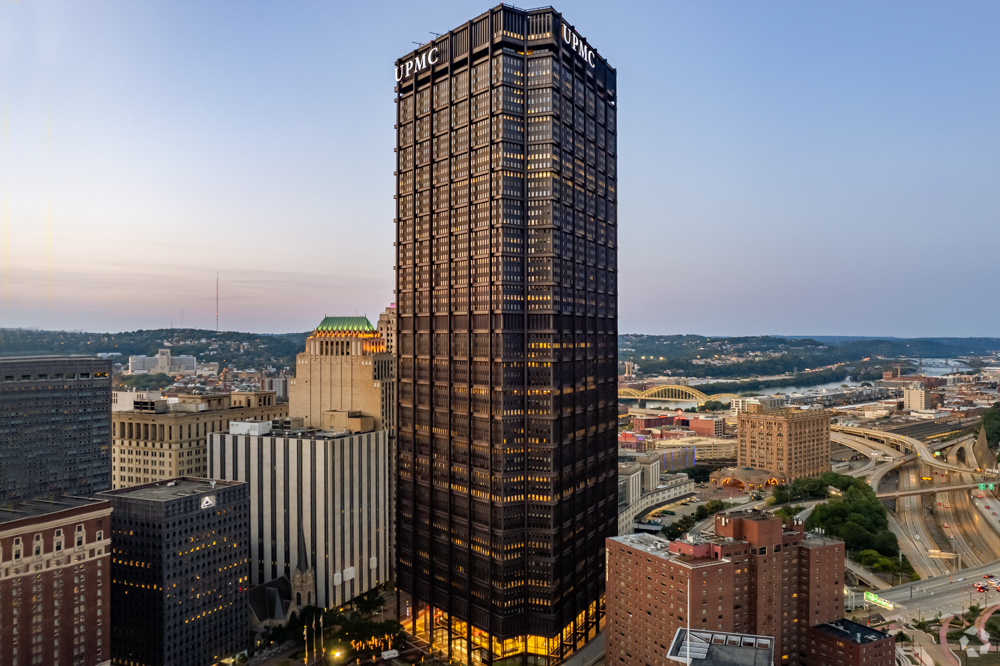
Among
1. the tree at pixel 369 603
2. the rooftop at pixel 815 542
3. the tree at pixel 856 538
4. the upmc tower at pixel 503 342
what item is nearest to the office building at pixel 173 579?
the tree at pixel 369 603

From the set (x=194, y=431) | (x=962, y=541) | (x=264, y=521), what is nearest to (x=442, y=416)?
(x=264, y=521)

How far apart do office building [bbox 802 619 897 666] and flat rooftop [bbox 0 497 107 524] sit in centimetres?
9511

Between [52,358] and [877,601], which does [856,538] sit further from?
[52,358]

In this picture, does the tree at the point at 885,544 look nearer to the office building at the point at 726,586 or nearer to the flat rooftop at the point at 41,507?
the office building at the point at 726,586

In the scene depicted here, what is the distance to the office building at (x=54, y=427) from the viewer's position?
112812 millimetres

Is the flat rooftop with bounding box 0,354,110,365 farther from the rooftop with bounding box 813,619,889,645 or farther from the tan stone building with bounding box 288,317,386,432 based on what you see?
the rooftop with bounding box 813,619,889,645

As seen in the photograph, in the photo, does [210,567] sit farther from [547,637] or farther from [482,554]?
[547,637]

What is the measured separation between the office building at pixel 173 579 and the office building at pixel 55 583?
759 centimetres

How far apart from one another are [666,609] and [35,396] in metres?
103

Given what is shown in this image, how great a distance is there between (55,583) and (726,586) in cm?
8188

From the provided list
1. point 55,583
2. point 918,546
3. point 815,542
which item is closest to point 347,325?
point 55,583

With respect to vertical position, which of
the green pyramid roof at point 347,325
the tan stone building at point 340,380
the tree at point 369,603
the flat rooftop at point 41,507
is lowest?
the tree at point 369,603

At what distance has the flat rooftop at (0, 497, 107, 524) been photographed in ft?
281

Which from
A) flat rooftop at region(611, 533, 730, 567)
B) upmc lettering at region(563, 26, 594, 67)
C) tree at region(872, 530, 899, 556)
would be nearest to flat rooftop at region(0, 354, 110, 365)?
flat rooftop at region(611, 533, 730, 567)
